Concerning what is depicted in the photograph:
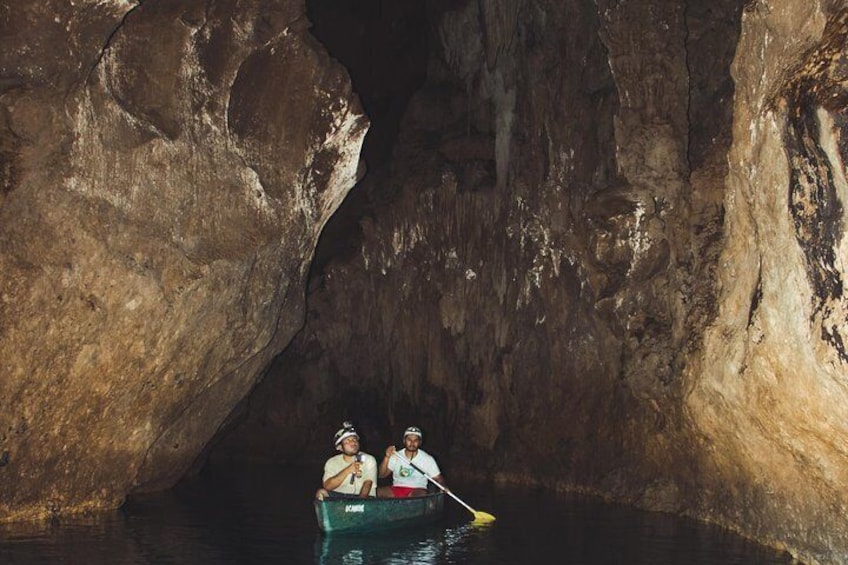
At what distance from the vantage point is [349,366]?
24.8 metres

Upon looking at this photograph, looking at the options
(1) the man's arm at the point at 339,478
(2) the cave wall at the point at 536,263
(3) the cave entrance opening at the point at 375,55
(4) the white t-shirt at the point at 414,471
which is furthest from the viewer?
(3) the cave entrance opening at the point at 375,55

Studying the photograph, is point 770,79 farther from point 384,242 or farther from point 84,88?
point 384,242

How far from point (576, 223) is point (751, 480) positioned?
5.99 meters

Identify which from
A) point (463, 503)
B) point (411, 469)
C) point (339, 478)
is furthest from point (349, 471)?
point (411, 469)

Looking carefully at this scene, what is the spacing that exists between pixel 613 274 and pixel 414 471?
435 cm

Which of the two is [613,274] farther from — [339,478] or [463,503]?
[339,478]

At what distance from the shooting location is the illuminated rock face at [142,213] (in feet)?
49.6

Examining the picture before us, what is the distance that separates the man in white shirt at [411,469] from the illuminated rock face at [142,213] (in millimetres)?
2777

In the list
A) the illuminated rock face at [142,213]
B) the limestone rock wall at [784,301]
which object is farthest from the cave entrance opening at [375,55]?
the limestone rock wall at [784,301]

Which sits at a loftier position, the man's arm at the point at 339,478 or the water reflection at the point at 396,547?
the man's arm at the point at 339,478

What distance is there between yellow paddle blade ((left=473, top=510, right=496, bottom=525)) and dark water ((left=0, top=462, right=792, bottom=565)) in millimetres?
206

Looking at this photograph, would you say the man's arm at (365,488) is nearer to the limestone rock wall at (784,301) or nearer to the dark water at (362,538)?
the dark water at (362,538)

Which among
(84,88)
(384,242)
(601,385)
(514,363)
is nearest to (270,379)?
(384,242)

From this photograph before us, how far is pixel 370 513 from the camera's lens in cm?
1598
